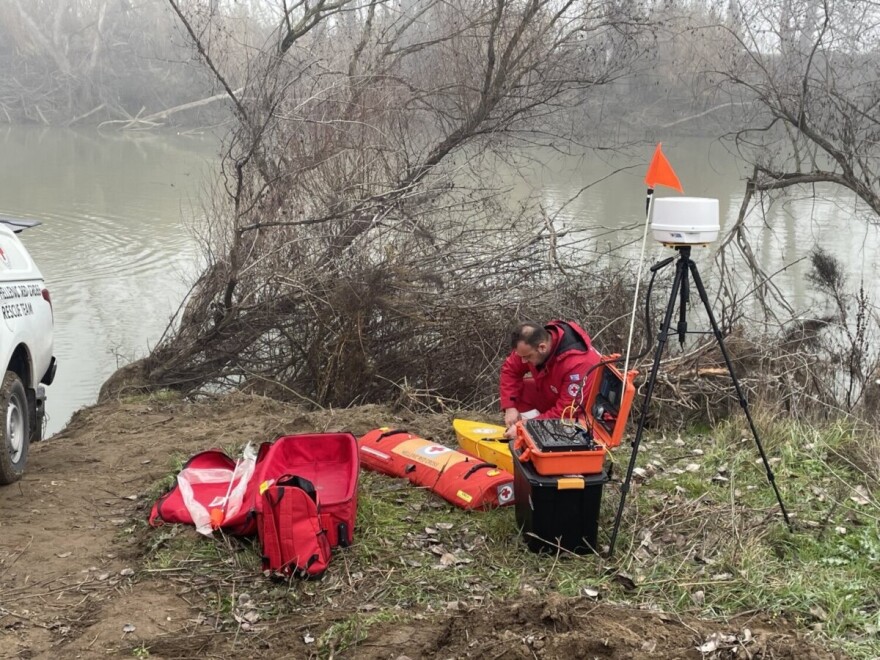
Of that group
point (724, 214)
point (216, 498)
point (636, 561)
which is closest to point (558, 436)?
point (636, 561)

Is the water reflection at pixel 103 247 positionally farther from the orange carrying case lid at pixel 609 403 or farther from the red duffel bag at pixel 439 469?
the orange carrying case lid at pixel 609 403

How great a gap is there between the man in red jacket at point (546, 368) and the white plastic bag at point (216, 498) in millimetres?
1530

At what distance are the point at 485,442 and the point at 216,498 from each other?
5.55ft

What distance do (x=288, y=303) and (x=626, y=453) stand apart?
175 inches

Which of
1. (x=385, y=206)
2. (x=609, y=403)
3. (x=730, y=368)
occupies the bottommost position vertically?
(x=609, y=403)

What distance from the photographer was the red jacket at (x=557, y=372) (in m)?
4.99

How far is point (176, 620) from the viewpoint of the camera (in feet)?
12.1

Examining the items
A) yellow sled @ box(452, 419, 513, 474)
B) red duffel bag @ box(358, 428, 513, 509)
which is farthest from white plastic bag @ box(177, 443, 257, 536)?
yellow sled @ box(452, 419, 513, 474)

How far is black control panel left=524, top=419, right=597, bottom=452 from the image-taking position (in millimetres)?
4047

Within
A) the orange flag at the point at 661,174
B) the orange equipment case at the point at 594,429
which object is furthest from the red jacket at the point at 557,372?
the orange flag at the point at 661,174

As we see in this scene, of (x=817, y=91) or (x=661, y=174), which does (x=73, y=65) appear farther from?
(x=661, y=174)

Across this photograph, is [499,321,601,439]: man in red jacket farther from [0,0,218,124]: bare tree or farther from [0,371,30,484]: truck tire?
[0,0,218,124]: bare tree

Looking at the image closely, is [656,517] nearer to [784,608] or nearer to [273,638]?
[784,608]

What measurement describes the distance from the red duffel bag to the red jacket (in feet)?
1.54
